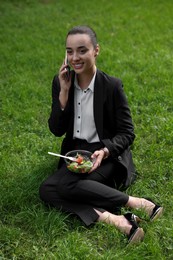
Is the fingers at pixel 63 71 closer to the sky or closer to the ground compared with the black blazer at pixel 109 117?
closer to the sky

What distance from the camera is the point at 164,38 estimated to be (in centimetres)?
716

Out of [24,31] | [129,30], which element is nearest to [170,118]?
[129,30]

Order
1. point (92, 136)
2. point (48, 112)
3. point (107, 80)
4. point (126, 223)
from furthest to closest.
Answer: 1. point (48, 112)
2. point (92, 136)
3. point (107, 80)
4. point (126, 223)

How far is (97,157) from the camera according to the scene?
3.34 metres

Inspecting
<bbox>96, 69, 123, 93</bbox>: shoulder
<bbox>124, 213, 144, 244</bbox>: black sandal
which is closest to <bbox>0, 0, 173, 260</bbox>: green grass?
<bbox>124, 213, 144, 244</bbox>: black sandal

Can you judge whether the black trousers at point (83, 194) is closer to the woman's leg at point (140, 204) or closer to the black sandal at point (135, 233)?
the woman's leg at point (140, 204)

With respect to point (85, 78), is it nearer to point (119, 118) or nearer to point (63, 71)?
point (63, 71)

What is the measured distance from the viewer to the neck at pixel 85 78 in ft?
11.5

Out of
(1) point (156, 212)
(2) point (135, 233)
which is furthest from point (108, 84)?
(2) point (135, 233)

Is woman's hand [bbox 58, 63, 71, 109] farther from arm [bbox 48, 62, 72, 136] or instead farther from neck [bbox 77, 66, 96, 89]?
neck [bbox 77, 66, 96, 89]

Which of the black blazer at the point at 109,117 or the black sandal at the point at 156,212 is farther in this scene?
the black blazer at the point at 109,117

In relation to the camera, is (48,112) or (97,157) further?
(48,112)

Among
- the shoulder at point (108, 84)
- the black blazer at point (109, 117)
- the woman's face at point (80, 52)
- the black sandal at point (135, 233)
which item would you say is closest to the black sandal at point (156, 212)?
the black sandal at point (135, 233)

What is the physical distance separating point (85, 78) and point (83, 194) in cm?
94
